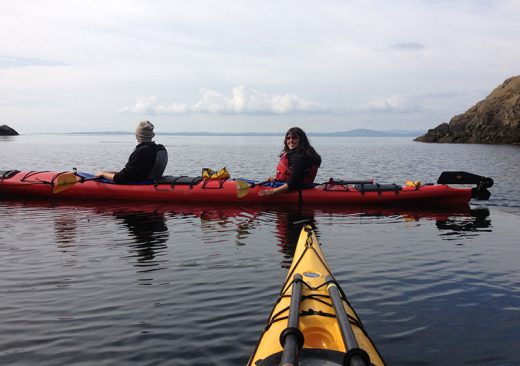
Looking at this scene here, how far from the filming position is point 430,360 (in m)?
4.21

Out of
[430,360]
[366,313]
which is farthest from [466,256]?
[430,360]

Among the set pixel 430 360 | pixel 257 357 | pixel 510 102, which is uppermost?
pixel 510 102

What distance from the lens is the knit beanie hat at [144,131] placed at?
40.7ft

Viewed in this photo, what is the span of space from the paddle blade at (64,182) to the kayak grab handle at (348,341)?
10789 millimetres

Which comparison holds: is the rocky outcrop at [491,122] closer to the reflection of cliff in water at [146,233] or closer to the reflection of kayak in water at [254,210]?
the reflection of kayak in water at [254,210]

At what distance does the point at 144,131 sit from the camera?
12.4 meters

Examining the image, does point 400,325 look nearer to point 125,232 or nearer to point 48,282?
point 48,282

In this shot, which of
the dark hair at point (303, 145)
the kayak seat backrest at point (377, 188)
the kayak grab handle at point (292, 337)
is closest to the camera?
the kayak grab handle at point (292, 337)

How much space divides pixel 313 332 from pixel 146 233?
646cm

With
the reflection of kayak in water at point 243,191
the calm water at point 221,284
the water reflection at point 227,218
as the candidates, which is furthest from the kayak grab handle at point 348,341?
the reflection of kayak in water at point 243,191

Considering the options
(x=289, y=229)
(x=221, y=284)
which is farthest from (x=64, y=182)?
(x=221, y=284)

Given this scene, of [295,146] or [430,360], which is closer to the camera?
[430,360]

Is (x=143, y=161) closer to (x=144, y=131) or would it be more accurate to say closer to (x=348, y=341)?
(x=144, y=131)

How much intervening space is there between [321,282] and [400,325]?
1.15 meters
